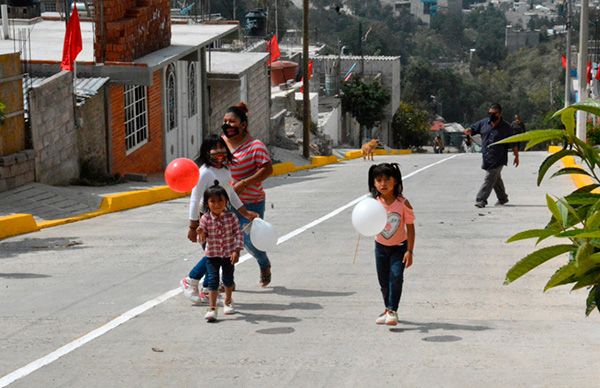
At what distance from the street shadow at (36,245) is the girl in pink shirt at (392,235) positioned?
5898 millimetres

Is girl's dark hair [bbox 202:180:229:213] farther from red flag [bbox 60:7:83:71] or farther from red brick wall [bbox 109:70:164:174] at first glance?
red brick wall [bbox 109:70:164:174]

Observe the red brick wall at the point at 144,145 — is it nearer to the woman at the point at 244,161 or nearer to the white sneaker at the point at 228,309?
the woman at the point at 244,161

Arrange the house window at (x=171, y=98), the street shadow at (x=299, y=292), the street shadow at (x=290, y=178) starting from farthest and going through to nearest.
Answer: the house window at (x=171, y=98) → the street shadow at (x=290, y=178) → the street shadow at (x=299, y=292)

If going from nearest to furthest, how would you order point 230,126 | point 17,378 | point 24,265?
point 17,378 < point 230,126 < point 24,265

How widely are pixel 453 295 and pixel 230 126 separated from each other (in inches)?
106

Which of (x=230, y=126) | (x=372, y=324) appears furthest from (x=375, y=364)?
(x=230, y=126)

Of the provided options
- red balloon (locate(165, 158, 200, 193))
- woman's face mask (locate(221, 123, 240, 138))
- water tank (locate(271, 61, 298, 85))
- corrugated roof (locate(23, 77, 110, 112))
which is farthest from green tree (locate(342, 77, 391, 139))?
red balloon (locate(165, 158, 200, 193))

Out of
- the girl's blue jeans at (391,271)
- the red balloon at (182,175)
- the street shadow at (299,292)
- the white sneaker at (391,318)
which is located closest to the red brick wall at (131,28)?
the street shadow at (299,292)

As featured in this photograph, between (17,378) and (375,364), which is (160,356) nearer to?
(17,378)

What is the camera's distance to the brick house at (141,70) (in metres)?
26.1

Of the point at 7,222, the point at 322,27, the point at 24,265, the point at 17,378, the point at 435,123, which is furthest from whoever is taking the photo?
the point at 322,27

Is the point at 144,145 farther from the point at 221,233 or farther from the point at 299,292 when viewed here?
the point at 221,233

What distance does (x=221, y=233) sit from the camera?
33.1 ft

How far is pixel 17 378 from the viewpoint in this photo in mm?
8188
